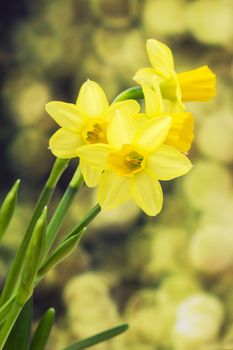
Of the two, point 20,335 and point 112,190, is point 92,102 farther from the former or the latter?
point 20,335

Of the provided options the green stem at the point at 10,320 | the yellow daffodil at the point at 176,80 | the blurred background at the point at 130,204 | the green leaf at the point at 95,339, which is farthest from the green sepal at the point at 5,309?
the blurred background at the point at 130,204

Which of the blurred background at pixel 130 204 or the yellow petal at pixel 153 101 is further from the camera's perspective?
the blurred background at pixel 130 204

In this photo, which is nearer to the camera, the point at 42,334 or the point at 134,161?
the point at 134,161

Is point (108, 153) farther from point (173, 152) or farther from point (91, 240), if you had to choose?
point (91, 240)

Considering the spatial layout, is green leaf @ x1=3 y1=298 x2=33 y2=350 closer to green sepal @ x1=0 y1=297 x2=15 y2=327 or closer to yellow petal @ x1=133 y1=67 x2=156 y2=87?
green sepal @ x1=0 y1=297 x2=15 y2=327

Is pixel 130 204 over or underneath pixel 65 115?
underneath

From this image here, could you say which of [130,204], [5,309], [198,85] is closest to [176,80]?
[198,85]

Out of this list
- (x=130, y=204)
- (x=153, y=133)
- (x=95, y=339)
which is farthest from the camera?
(x=130, y=204)

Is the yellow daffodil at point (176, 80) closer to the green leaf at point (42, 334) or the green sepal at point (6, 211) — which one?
the green sepal at point (6, 211)
